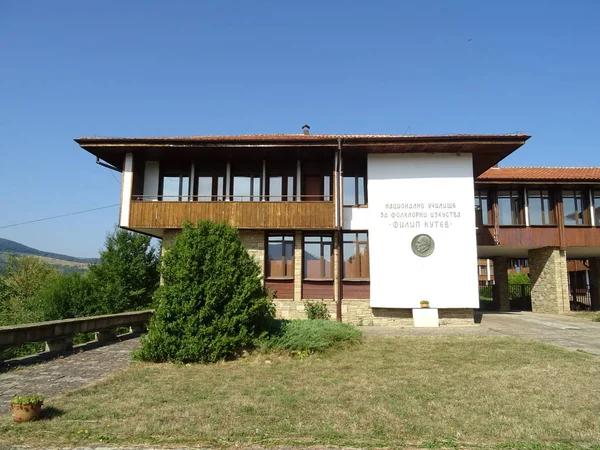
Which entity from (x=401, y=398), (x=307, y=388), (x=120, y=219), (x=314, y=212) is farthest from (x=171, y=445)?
(x=120, y=219)

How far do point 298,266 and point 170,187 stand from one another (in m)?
6.24

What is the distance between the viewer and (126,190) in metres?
16.9

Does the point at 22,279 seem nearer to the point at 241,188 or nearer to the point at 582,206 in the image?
the point at 241,188

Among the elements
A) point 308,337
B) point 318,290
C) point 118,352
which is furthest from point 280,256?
point 118,352

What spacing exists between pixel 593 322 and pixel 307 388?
51.3ft

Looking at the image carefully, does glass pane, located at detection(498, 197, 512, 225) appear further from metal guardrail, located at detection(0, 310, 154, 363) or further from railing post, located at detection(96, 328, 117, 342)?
railing post, located at detection(96, 328, 117, 342)

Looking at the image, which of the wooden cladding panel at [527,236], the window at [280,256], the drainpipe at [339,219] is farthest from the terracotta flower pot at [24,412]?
the wooden cladding panel at [527,236]

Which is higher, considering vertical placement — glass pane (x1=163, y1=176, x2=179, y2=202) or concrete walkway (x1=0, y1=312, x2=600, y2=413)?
glass pane (x1=163, y1=176, x2=179, y2=202)

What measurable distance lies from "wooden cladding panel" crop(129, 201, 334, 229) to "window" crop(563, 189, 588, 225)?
13.5m

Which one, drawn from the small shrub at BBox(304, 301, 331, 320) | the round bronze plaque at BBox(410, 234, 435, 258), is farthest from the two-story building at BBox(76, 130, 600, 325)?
the small shrub at BBox(304, 301, 331, 320)

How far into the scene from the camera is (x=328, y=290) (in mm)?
16656

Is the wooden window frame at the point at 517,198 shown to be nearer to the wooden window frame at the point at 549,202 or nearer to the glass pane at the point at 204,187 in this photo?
the wooden window frame at the point at 549,202

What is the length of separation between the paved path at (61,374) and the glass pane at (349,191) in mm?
9585

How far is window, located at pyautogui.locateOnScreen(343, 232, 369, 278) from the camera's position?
16755mm
